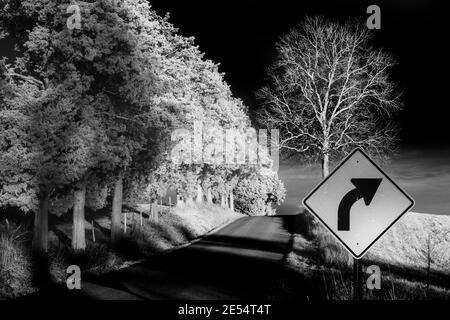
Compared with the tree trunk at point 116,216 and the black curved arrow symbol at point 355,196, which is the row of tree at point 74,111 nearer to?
the tree trunk at point 116,216

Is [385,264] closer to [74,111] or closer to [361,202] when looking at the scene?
[74,111]

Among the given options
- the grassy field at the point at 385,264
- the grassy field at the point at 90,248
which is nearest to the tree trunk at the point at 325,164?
the grassy field at the point at 385,264

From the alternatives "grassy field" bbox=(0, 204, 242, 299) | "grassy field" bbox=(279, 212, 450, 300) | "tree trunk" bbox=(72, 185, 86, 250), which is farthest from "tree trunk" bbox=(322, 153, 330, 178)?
"tree trunk" bbox=(72, 185, 86, 250)

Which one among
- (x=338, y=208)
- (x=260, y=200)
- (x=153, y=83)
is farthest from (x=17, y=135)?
(x=260, y=200)

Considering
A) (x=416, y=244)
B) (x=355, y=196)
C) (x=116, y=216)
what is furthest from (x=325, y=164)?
(x=355, y=196)

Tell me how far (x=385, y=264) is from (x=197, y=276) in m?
8.19

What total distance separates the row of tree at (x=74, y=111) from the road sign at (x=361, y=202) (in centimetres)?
1126

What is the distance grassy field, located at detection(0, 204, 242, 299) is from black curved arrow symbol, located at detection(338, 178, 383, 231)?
8127mm

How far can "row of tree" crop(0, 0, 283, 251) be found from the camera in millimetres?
14859

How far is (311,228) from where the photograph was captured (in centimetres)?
2486

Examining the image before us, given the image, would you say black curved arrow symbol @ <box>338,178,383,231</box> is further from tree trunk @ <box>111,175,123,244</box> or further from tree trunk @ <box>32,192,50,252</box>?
tree trunk @ <box>111,175,123,244</box>

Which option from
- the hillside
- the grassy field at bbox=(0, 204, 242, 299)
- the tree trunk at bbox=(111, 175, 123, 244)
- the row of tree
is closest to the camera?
the grassy field at bbox=(0, 204, 242, 299)
